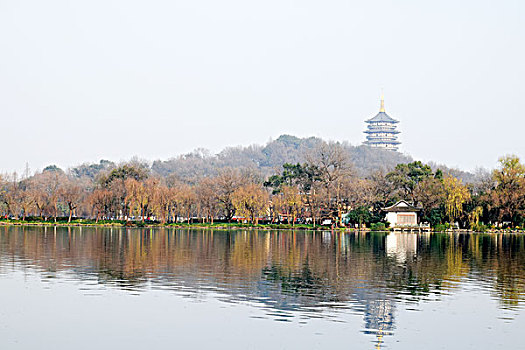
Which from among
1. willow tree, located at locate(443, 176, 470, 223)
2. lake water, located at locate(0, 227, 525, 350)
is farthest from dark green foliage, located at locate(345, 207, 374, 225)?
lake water, located at locate(0, 227, 525, 350)

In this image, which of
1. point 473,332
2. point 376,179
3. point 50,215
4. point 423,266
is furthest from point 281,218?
point 473,332

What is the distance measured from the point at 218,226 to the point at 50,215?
18.9m

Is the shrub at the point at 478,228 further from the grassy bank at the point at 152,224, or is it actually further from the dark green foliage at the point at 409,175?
the grassy bank at the point at 152,224

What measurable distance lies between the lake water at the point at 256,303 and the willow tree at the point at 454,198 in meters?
36.9

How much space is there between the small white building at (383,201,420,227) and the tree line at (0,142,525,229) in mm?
1057

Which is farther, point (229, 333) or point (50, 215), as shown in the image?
point (50, 215)

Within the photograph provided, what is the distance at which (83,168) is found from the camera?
12462 cm

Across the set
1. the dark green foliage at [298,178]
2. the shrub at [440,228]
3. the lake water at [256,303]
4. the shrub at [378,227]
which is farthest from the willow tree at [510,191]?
the lake water at [256,303]

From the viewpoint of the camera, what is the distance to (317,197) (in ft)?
219

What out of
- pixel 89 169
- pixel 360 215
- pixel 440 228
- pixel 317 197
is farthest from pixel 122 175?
pixel 89 169

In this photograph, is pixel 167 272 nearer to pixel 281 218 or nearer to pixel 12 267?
pixel 12 267

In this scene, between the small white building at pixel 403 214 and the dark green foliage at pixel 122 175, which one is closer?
the small white building at pixel 403 214

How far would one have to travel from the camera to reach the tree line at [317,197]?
63.7 metres

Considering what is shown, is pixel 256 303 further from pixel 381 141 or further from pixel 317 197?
pixel 381 141
